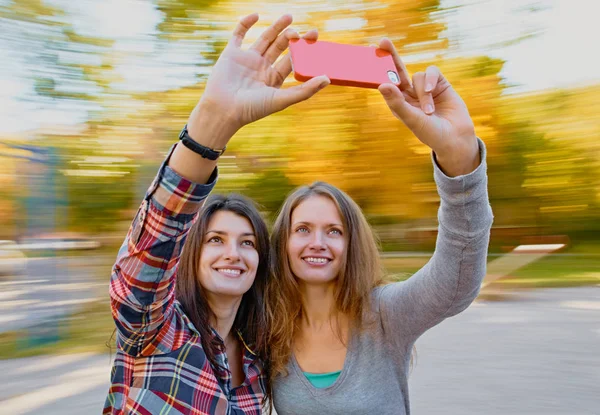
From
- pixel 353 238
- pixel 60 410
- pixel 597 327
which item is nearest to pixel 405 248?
pixel 597 327

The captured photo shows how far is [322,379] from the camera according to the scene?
73.9 inches

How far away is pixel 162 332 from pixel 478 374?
389cm

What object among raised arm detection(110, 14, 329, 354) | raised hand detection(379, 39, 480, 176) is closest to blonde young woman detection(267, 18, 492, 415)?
raised hand detection(379, 39, 480, 176)

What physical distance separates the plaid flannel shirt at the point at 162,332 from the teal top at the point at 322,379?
0.60 feet

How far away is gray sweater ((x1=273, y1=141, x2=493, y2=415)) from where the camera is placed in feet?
5.16

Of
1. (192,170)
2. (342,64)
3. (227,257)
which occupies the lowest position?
(227,257)

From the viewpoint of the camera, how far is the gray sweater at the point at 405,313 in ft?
5.16

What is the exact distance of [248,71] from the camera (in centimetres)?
139

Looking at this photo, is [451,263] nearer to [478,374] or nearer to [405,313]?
[405,313]

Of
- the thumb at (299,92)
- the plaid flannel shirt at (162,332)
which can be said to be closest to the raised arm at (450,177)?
the thumb at (299,92)

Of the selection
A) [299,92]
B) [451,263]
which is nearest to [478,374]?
[451,263]

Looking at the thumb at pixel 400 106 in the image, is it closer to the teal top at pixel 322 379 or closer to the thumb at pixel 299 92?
the thumb at pixel 299 92

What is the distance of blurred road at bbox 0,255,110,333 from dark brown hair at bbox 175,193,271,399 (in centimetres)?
453

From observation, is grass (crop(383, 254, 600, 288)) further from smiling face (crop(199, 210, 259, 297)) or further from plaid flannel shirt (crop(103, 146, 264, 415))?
plaid flannel shirt (crop(103, 146, 264, 415))
